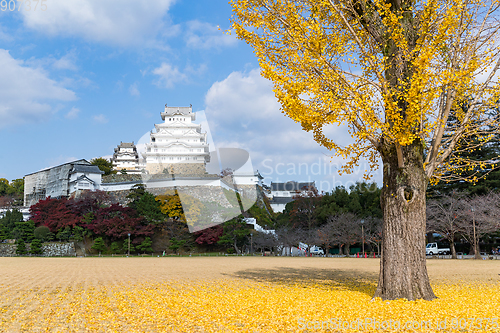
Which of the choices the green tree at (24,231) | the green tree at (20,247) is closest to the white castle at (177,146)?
the green tree at (24,231)

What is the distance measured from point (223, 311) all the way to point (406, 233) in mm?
3396

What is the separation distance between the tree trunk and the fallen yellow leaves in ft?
1.01

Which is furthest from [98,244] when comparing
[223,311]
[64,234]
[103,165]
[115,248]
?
[223,311]

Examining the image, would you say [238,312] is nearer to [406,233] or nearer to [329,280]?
[406,233]

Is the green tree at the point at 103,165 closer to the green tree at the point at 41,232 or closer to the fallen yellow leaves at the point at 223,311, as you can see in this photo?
the green tree at the point at 41,232

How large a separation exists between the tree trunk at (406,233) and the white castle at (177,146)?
141 ft

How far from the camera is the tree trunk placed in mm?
6284

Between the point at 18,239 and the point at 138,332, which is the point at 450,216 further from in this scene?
the point at 18,239

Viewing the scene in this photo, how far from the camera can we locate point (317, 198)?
123 ft

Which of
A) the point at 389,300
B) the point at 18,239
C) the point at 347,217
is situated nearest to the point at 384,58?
the point at 389,300

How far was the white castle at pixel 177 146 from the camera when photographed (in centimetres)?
5059

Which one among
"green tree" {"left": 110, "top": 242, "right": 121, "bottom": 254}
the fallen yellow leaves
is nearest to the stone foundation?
"green tree" {"left": 110, "top": 242, "right": 121, "bottom": 254}

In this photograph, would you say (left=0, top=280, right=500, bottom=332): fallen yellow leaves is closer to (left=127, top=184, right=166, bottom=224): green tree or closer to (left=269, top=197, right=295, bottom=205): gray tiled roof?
(left=127, top=184, right=166, bottom=224): green tree

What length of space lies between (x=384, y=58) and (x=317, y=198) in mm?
31687
